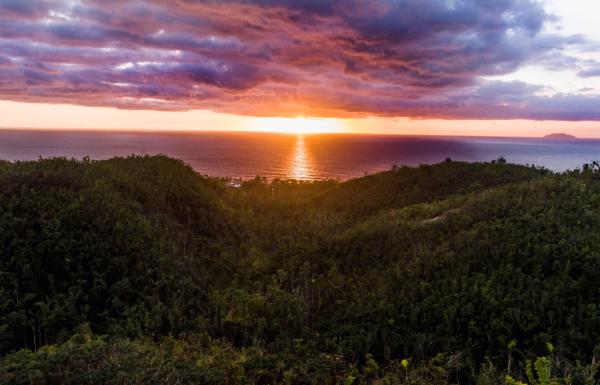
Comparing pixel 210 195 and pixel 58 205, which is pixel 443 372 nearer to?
pixel 58 205

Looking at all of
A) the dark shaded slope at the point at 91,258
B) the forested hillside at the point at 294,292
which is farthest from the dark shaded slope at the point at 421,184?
the dark shaded slope at the point at 91,258

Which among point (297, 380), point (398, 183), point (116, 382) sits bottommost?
point (297, 380)

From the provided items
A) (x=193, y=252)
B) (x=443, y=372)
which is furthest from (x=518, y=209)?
(x=193, y=252)

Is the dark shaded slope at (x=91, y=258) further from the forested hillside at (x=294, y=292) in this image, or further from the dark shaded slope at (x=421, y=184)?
the dark shaded slope at (x=421, y=184)

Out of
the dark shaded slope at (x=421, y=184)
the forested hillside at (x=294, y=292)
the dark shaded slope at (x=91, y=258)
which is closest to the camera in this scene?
the forested hillside at (x=294, y=292)

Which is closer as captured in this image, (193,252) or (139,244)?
(139,244)

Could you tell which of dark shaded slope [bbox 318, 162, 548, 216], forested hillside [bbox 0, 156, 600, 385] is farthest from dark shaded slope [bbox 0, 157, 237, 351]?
dark shaded slope [bbox 318, 162, 548, 216]

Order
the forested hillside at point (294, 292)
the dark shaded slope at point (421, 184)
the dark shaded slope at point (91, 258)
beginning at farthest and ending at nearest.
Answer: the dark shaded slope at point (421, 184), the dark shaded slope at point (91, 258), the forested hillside at point (294, 292)

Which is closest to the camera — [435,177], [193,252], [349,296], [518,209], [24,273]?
[24,273]
